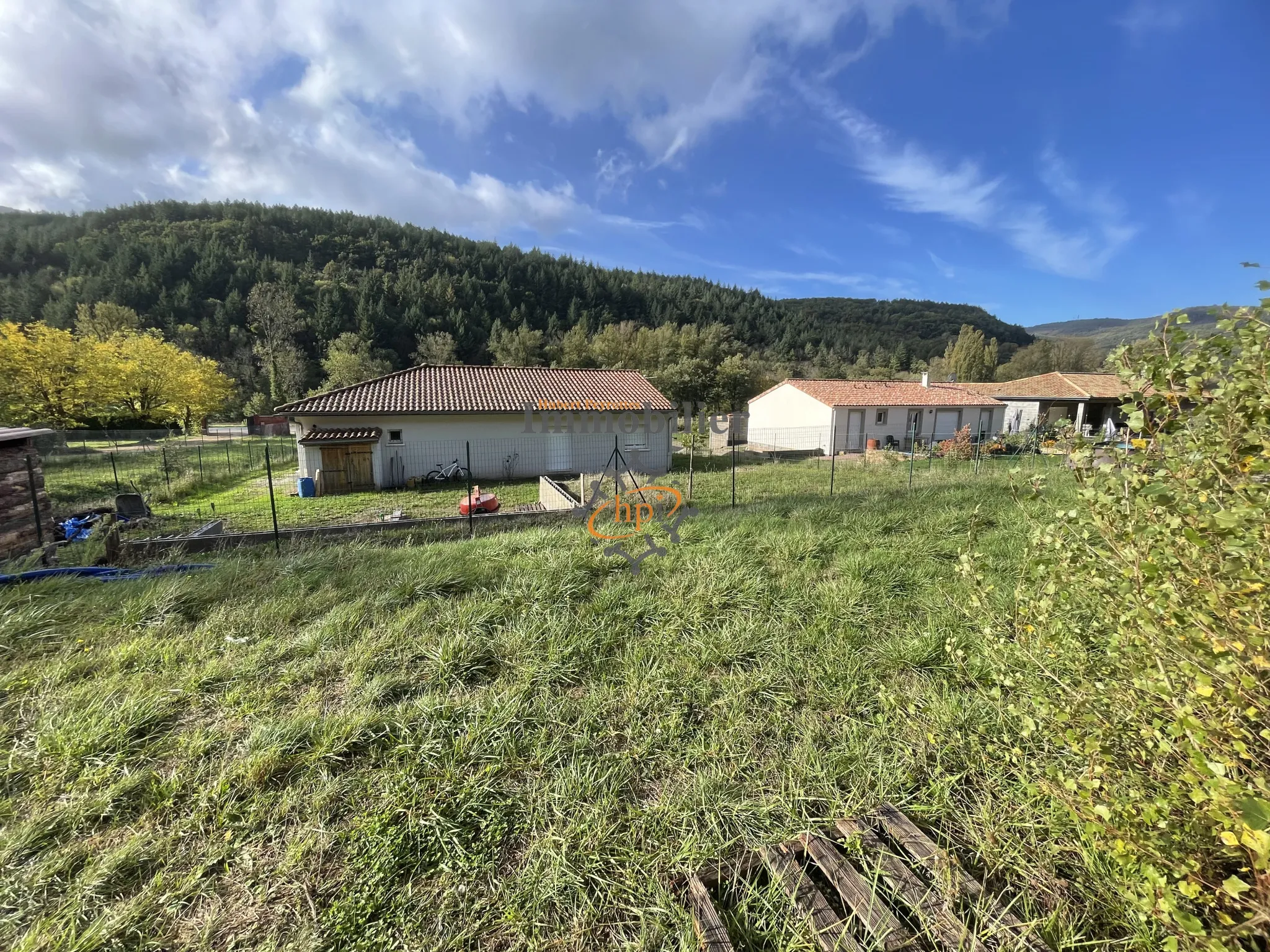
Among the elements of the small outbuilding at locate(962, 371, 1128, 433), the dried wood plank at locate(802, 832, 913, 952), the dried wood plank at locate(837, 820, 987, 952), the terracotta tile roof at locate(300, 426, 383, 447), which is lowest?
the dried wood plank at locate(802, 832, 913, 952)

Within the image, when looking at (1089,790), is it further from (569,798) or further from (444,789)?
(444,789)

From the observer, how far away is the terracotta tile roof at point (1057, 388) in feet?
84.2

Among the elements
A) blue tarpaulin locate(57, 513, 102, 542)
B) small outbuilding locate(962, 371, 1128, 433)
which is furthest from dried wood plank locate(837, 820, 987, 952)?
small outbuilding locate(962, 371, 1128, 433)

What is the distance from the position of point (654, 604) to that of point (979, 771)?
2327 millimetres

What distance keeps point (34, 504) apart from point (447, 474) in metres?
10.4

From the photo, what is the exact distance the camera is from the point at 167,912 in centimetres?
172

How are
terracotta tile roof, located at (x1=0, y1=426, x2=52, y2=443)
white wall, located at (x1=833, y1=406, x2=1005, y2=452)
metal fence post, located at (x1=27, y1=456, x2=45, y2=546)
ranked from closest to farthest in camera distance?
terracotta tile roof, located at (x1=0, y1=426, x2=52, y2=443)
metal fence post, located at (x1=27, y1=456, x2=45, y2=546)
white wall, located at (x1=833, y1=406, x2=1005, y2=452)

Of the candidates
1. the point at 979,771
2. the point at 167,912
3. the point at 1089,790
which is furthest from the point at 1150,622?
the point at 167,912

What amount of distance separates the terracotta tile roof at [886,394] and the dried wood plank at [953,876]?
73.1ft

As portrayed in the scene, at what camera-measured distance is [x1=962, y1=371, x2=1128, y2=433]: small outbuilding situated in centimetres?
2584

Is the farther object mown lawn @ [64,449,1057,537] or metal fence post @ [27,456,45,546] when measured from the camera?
mown lawn @ [64,449,1057,537]

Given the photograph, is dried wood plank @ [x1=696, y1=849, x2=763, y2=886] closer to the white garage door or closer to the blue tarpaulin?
the blue tarpaulin

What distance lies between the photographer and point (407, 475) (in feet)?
49.9

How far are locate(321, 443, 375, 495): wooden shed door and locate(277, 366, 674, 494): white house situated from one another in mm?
25
